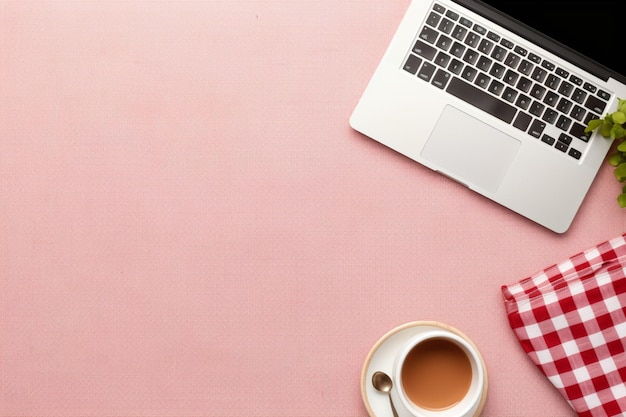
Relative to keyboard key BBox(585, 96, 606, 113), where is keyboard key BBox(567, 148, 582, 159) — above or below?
below

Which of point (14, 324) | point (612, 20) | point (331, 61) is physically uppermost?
point (612, 20)

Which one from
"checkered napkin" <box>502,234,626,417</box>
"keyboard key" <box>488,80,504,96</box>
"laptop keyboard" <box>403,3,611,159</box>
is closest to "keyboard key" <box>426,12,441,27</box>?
"laptop keyboard" <box>403,3,611,159</box>

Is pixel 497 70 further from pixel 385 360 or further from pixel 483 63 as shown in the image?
pixel 385 360

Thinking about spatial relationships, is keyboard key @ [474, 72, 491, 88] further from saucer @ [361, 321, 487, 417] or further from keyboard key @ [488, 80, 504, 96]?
saucer @ [361, 321, 487, 417]

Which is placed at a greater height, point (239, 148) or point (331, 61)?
point (331, 61)

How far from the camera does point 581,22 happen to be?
86 centimetres

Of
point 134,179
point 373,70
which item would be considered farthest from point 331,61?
point 134,179

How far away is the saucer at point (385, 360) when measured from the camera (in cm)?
85

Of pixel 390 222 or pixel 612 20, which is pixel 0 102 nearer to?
pixel 390 222

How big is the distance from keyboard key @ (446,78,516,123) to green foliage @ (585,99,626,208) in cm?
10

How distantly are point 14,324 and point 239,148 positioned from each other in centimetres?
36

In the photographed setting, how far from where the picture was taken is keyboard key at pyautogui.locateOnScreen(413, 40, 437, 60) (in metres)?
0.88

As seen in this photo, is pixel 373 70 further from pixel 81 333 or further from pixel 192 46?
pixel 81 333

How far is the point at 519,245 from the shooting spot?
89 cm
